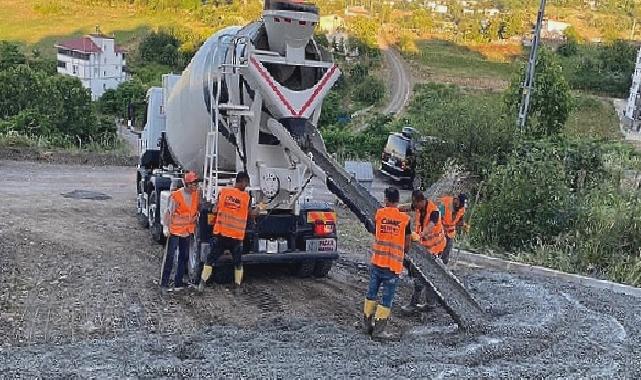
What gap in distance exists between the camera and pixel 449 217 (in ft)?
28.5

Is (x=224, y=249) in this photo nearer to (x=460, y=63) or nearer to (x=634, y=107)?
(x=634, y=107)

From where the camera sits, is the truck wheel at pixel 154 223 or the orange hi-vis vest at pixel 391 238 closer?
the orange hi-vis vest at pixel 391 238

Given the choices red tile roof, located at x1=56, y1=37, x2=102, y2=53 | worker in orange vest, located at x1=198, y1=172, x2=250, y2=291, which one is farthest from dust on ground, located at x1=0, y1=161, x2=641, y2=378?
red tile roof, located at x1=56, y1=37, x2=102, y2=53

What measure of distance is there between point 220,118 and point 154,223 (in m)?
3.29

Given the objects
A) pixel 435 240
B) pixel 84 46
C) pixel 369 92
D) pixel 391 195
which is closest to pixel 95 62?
pixel 84 46

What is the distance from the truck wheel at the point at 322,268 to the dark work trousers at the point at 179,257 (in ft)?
5.93

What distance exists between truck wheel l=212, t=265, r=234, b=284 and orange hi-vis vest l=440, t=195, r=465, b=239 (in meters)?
2.77

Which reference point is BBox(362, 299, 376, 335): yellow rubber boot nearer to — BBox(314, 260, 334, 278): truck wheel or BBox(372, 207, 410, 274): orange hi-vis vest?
BBox(372, 207, 410, 274): orange hi-vis vest

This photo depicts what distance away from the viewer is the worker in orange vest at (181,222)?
829cm

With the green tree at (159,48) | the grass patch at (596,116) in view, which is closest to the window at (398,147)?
the grass patch at (596,116)

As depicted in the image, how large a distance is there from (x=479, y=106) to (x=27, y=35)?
218 feet

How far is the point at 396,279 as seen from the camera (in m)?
6.96

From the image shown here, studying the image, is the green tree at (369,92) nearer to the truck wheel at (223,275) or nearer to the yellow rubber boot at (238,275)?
the truck wheel at (223,275)

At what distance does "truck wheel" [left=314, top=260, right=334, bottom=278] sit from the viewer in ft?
30.5
